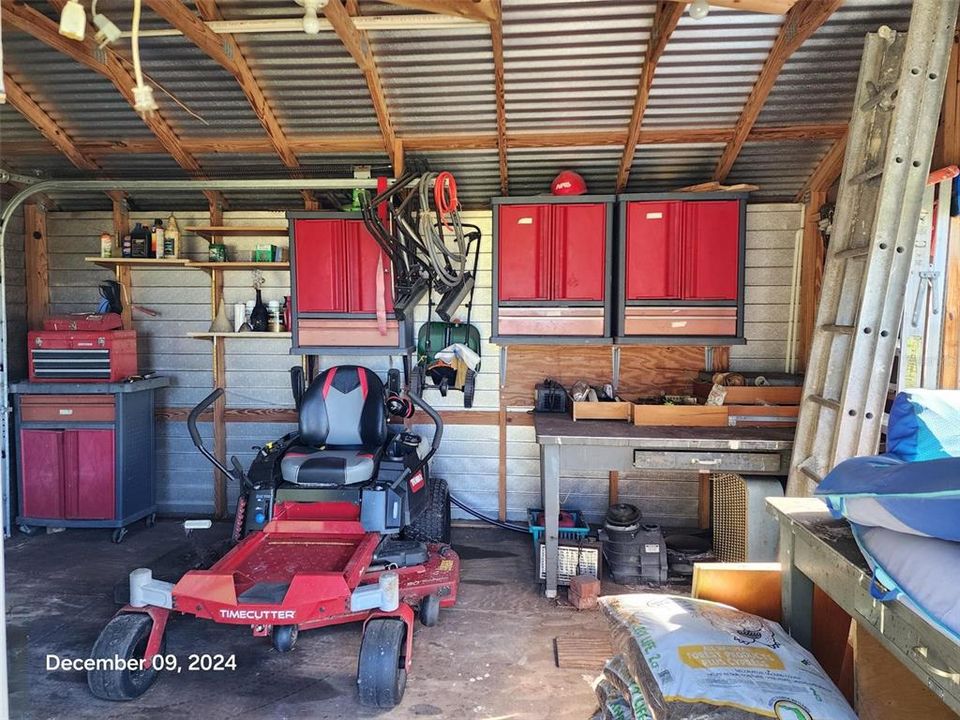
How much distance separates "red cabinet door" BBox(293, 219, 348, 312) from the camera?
432 cm

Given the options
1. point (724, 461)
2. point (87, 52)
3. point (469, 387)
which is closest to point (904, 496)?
point (724, 461)

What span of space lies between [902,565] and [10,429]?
18.1ft

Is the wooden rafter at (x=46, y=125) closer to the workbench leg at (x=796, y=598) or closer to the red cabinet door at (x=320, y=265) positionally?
the red cabinet door at (x=320, y=265)

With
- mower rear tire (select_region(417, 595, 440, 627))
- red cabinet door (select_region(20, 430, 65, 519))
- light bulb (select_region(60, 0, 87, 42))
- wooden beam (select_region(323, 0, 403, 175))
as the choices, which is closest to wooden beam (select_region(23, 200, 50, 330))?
red cabinet door (select_region(20, 430, 65, 519))

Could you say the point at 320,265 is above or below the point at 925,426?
above

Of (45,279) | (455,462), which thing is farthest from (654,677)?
(45,279)

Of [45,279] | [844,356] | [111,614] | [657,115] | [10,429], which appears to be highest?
[657,115]

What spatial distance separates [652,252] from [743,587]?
265 cm

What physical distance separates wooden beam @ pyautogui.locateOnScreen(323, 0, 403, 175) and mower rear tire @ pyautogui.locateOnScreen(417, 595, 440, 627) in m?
2.77

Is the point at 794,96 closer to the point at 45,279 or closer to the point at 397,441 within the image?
the point at 397,441

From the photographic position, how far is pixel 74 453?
4.45m

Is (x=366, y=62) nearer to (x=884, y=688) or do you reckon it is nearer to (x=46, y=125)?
(x=46, y=125)

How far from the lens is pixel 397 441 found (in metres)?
4.02

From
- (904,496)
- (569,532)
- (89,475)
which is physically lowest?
(569,532)
